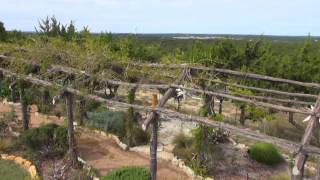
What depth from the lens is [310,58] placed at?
19.6 metres

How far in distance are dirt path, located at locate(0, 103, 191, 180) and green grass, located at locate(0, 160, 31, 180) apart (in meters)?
1.80

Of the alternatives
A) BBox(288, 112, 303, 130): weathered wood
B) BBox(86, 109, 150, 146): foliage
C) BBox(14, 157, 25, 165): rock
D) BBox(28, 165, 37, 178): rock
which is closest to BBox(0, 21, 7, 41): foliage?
BBox(86, 109, 150, 146): foliage

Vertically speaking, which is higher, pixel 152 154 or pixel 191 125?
pixel 152 154

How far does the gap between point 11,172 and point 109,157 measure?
270cm

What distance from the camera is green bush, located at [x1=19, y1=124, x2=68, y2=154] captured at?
41.1ft

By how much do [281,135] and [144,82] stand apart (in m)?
7.38

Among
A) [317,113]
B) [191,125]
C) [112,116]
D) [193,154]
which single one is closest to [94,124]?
[112,116]

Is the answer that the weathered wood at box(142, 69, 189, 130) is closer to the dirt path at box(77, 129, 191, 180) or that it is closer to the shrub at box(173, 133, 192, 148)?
the dirt path at box(77, 129, 191, 180)

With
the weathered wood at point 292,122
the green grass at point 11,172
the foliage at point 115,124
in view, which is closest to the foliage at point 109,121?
the foliage at point 115,124

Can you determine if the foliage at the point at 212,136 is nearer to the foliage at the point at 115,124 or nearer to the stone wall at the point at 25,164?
the foliage at the point at 115,124

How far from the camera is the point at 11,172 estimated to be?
37.1 feet

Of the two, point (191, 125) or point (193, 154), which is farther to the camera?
point (191, 125)

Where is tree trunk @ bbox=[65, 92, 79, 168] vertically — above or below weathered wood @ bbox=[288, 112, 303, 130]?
above

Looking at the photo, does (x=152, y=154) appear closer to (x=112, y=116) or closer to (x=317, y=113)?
(x=317, y=113)
